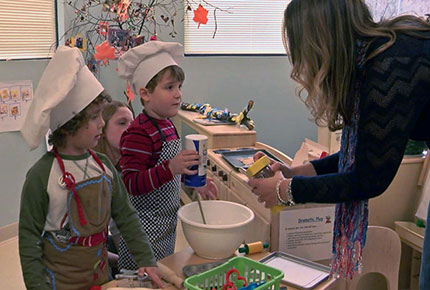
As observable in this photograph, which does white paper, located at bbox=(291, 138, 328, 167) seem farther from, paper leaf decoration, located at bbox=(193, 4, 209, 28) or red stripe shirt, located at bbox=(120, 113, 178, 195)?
paper leaf decoration, located at bbox=(193, 4, 209, 28)

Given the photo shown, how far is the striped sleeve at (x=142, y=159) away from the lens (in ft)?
5.94

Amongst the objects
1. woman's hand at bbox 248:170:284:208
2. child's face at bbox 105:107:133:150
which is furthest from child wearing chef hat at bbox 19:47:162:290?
child's face at bbox 105:107:133:150

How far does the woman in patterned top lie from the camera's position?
1.25 m

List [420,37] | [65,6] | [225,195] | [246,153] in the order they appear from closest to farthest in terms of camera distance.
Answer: [420,37] < [225,195] < [246,153] < [65,6]

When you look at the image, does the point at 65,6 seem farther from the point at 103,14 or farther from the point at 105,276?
the point at 105,276

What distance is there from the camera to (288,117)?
5.00m

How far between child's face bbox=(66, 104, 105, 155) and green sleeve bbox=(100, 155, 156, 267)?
0.10 m

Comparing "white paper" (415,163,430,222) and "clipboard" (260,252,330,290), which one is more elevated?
"clipboard" (260,252,330,290)

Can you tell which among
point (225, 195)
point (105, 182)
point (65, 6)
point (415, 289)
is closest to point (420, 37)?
point (105, 182)

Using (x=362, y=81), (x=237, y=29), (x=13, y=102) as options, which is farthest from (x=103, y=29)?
(x=362, y=81)

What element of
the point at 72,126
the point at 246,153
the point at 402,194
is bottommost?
the point at 402,194

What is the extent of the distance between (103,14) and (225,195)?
2378 millimetres

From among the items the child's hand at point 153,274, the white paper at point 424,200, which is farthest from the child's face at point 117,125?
the white paper at point 424,200

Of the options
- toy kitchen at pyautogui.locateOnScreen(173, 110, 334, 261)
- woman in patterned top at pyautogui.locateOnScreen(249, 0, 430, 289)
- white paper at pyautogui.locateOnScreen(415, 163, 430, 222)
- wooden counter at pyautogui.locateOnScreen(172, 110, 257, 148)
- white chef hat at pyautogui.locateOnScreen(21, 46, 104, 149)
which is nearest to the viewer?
woman in patterned top at pyautogui.locateOnScreen(249, 0, 430, 289)
